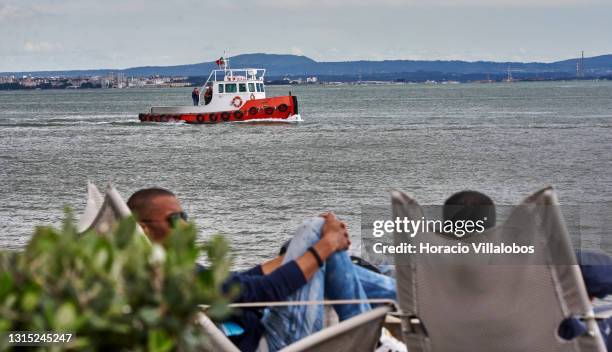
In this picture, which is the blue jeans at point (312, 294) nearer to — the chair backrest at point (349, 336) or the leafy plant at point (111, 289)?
the chair backrest at point (349, 336)

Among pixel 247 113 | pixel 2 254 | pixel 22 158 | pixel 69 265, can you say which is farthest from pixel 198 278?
pixel 247 113

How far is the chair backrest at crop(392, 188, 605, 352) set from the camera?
3471 millimetres

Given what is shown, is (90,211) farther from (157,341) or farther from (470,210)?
(157,341)

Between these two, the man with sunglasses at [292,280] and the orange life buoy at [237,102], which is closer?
the man with sunglasses at [292,280]

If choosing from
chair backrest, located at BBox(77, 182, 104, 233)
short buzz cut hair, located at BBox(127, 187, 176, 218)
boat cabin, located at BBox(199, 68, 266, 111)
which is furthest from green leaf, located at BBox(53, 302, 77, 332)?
boat cabin, located at BBox(199, 68, 266, 111)

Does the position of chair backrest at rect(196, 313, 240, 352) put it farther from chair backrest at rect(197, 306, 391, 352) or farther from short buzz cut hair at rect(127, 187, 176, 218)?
short buzz cut hair at rect(127, 187, 176, 218)

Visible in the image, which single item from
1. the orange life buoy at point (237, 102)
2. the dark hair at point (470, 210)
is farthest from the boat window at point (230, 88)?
the dark hair at point (470, 210)

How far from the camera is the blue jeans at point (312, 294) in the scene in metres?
3.82

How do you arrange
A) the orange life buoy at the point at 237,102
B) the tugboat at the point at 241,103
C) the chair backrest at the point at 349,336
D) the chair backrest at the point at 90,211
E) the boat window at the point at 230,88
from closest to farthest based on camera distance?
the chair backrest at the point at 349,336, the chair backrest at the point at 90,211, the boat window at the point at 230,88, the tugboat at the point at 241,103, the orange life buoy at the point at 237,102

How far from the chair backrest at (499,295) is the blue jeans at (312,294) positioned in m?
0.29

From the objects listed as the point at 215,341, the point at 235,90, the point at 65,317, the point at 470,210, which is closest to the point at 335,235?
the point at 470,210

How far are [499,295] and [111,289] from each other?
2.16 meters

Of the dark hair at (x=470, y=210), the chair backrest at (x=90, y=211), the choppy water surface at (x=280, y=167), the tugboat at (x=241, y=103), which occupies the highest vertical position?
the dark hair at (x=470, y=210)

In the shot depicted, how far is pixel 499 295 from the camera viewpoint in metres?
3.55
